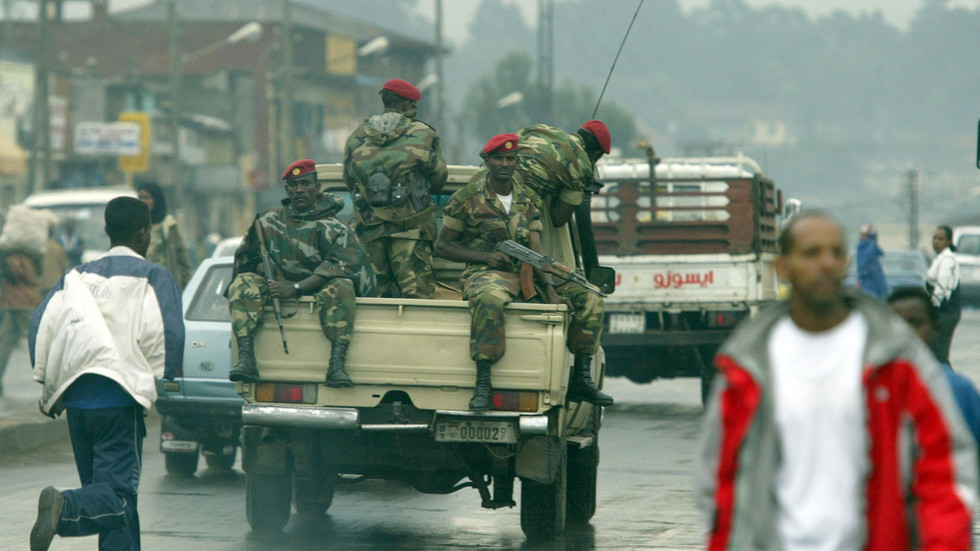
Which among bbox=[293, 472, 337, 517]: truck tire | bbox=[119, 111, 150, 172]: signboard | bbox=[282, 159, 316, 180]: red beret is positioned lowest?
bbox=[293, 472, 337, 517]: truck tire

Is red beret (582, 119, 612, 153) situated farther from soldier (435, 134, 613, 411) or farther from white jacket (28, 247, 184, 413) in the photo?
white jacket (28, 247, 184, 413)

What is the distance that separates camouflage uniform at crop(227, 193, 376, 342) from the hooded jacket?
4441mm

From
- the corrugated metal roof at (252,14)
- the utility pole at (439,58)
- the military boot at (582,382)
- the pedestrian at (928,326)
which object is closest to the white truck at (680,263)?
the military boot at (582,382)

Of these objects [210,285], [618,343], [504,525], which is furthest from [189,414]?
[618,343]

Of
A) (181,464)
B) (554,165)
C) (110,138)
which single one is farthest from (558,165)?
(110,138)

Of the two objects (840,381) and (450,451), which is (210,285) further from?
(840,381)

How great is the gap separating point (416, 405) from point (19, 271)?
8.85m

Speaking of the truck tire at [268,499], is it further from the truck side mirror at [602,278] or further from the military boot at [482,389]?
the truck side mirror at [602,278]

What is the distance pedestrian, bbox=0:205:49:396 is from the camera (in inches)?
603

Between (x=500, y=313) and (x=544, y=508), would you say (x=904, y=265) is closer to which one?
(x=544, y=508)

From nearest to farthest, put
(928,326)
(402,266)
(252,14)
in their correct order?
(928,326), (402,266), (252,14)

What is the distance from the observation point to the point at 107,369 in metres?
6.67

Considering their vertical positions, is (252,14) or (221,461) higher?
(252,14)

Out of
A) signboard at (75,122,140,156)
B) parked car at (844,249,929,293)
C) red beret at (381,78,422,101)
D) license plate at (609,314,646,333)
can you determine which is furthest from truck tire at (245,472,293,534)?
signboard at (75,122,140,156)
